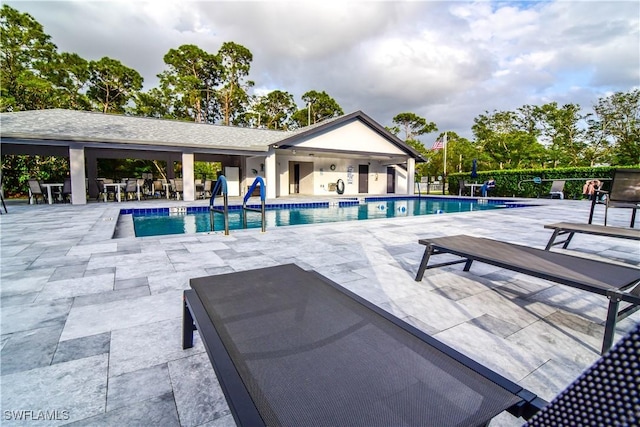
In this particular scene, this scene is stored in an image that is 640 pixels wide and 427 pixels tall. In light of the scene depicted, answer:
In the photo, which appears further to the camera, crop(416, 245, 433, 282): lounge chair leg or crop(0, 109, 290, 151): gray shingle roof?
crop(0, 109, 290, 151): gray shingle roof

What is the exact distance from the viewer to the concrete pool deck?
1.43 meters

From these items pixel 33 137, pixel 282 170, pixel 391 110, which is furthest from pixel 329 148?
pixel 391 110

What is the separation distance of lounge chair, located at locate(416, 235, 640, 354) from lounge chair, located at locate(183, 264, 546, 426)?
120 cm

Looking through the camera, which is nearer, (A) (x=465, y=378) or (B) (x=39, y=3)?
(A) (x=465, y=378)

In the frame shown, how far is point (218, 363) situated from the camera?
3.68 ft

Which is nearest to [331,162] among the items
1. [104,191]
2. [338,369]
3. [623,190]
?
[104,191]

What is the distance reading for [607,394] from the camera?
0.43 metres

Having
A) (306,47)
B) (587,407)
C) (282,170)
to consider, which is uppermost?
(306,47)

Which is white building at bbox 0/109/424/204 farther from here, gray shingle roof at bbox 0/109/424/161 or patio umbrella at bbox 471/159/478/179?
patio umbrella at bbox 471/159/478/179

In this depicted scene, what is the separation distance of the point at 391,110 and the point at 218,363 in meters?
44.5

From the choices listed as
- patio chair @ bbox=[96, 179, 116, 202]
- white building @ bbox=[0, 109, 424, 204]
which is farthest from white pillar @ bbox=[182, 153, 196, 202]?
patio chair @ bbox=[96, 179, 116, 202]

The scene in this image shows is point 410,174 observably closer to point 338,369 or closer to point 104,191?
point 104,191

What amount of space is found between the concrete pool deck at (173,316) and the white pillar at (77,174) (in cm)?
731

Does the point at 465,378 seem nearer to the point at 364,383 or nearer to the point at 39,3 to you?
the point at 364,383
